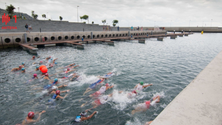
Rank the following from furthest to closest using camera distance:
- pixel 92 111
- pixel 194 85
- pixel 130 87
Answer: pixel 130 87 < pixel 92 111 < pixel 194 85

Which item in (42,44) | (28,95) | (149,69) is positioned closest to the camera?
(28,95)

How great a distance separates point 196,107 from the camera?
4465 mm

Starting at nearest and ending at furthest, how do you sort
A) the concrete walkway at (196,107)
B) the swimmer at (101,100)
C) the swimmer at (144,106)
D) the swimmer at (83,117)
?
the concrete walkway at (196,107) < the swimmer at (83,117) < the swimmer at (144,106) < the swimmer at (101,100)

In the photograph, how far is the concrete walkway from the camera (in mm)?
3753

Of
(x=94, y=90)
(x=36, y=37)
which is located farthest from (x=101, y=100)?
(x=36, y=37)

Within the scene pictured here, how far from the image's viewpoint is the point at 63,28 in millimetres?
51938

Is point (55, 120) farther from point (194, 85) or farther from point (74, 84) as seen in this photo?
point (194, 85)

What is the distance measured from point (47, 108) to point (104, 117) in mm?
3837

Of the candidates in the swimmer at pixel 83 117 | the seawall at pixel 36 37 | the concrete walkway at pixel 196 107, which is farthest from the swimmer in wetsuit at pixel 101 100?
the seawall at pixel 36 37

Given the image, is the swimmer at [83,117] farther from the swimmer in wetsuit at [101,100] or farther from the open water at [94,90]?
the swimmer in wetsuit at [101,100]

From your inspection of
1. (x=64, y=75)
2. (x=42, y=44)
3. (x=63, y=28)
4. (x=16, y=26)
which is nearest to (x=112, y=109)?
(x=64, y=75)

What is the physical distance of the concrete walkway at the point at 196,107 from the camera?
3753 millimetres

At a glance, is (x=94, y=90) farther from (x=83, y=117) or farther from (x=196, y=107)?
(x=196, y=107)

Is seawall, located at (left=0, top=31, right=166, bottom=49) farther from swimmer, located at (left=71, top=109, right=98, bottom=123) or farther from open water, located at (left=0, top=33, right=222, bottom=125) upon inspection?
swimmer, located at (left=71, top=109, right=98, bottom=123)
